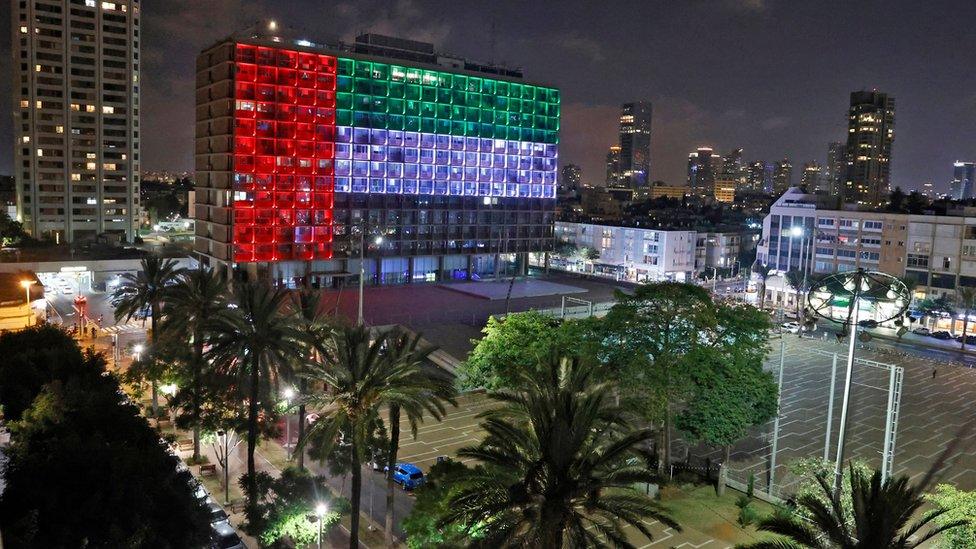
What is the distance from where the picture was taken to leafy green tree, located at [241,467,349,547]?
2527 centimetres

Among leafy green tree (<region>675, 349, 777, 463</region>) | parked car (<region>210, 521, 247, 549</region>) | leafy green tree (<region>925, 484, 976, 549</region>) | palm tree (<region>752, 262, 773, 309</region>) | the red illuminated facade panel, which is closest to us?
leafy green tree (<region>925, 484, 976, 549</region>)

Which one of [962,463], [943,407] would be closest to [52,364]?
[962,463]

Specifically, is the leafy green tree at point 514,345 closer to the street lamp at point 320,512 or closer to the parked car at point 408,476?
the parked car at point 408,476

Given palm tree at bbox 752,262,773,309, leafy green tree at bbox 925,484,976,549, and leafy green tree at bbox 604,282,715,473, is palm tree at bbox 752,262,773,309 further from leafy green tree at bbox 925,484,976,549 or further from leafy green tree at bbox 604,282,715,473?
leafy green tree at bbox 925,484,976,549

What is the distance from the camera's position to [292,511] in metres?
25.3

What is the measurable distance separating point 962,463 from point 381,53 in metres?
76.4

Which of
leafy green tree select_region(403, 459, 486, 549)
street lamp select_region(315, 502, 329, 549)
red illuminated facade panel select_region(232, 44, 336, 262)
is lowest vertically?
street lamp select_region(315, 502, 329, 549)

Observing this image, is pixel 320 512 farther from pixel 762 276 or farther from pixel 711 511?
pixel 762 276

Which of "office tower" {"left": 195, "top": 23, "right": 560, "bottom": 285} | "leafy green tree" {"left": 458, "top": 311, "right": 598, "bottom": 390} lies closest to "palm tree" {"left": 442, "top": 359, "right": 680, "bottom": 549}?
"leafy green tree" {"left": 458, "top": 311, "right": 598, "bottom": 390}

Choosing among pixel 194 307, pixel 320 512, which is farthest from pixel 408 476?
pixel 194 307

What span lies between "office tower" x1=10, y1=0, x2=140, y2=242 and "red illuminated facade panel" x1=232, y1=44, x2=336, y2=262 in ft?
191

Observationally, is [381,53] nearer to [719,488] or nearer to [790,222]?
[790,222]

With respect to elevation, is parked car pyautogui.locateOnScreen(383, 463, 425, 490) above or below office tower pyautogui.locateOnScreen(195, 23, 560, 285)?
below

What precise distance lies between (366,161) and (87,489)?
70805 mm
